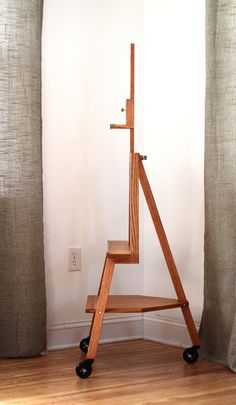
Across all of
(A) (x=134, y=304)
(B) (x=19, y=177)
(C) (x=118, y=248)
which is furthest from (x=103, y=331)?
(B) (x=19, y=177)

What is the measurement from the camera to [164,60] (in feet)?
8.11

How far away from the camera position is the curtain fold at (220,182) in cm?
205

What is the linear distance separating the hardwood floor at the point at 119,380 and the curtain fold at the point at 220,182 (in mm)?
163

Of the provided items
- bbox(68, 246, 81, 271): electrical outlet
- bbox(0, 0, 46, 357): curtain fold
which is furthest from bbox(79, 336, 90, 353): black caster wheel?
bbox(68, 246, 81, 271): electrical outlet

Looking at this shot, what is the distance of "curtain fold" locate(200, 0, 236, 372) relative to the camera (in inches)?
80.8

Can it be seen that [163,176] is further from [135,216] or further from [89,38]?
[89,38]

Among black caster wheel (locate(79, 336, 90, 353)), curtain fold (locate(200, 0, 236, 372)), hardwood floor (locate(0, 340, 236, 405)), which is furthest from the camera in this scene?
black caster wheel (locate(79, 336, 90, 353))

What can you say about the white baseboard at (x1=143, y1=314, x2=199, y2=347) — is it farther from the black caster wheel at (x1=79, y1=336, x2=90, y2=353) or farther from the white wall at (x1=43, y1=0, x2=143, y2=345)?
the black caster wheel at (x1=79, y1=336, x2=90, y2=353)

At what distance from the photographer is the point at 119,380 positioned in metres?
1.90

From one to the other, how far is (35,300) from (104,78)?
3.26 feet

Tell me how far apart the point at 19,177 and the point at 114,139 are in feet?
1.71

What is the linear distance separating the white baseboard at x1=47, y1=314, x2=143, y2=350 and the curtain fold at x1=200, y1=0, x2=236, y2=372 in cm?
42

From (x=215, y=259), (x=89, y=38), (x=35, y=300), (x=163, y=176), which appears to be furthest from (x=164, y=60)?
(x=35, y=300)

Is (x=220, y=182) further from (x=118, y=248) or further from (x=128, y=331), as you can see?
(x=128, y=331)
